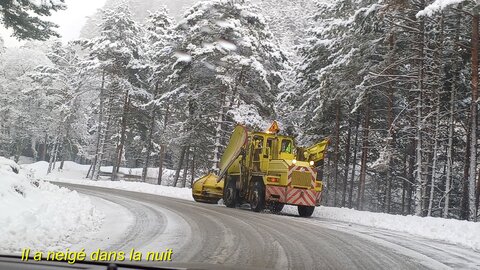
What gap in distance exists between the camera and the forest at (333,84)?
61.2 ft

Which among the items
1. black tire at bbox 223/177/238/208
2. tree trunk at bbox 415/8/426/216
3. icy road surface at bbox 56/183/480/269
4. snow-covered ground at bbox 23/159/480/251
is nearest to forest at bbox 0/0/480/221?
tree trunk at bbox 415/8/426/216

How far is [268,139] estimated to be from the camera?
54.1 ft

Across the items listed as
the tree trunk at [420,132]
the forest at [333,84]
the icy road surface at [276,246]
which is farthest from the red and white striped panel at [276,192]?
the tree trunk at [420,132]

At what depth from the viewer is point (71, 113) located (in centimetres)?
4459

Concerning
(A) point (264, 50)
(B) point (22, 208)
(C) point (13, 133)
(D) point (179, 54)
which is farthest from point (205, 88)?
(C) point (13, 133)

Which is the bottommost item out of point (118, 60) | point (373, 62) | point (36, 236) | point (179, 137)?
point (36, 236)

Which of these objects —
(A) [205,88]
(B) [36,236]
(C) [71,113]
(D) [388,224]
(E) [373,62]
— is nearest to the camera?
(B) [36,236]

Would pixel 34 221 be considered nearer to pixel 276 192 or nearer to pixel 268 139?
pixel 276 192

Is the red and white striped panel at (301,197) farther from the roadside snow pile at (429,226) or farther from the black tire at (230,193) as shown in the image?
the black tire at (230,193)

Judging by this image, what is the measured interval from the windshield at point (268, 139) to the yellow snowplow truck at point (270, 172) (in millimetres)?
58

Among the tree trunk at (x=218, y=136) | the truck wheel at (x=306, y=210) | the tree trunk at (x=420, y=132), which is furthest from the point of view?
the tree trunk at (x=218, y=136)

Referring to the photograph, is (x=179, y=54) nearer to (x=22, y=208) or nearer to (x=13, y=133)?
(x=22, y=208)

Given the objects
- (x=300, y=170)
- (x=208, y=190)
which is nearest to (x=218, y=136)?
(x=208, y=190)

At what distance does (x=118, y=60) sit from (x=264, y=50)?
1617cm
